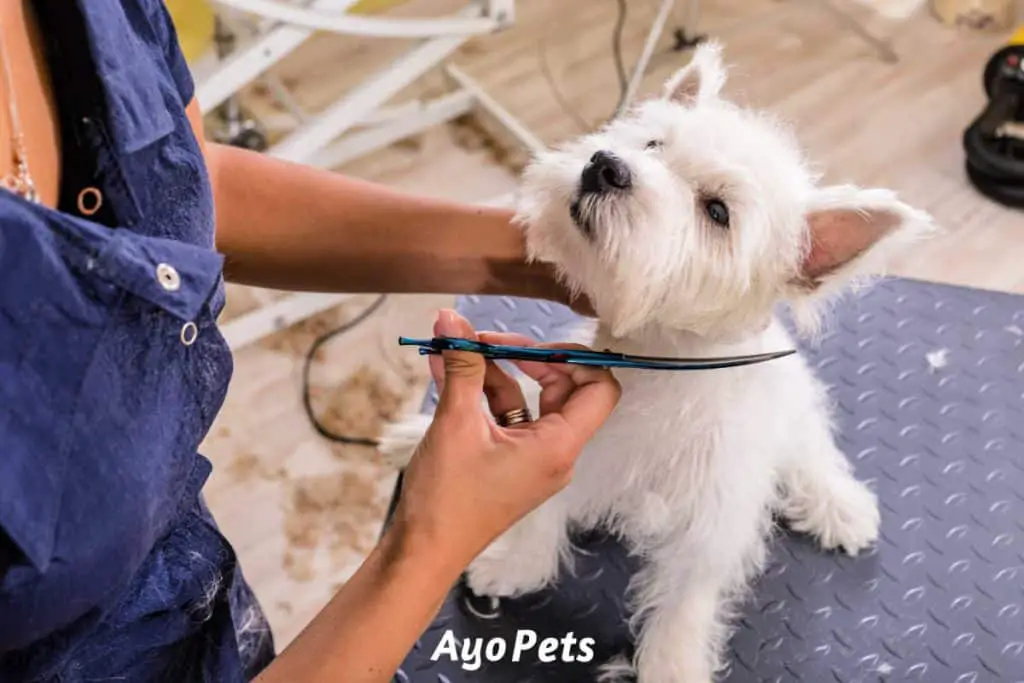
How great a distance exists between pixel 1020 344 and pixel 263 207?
3.11ft

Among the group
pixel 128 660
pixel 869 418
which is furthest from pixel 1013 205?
pixel 128 660

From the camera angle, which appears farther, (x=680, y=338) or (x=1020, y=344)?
(x=1020, y=344)

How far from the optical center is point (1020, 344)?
4.18ft

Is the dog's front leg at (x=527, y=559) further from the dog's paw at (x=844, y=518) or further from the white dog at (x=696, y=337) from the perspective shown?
the dog's paw at (x=844, y=518)

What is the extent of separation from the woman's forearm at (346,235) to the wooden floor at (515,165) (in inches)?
32.9

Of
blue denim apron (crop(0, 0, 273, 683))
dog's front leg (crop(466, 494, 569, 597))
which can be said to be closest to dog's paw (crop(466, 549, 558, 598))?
dog's front leg (crop(466, 494, 569, 597))

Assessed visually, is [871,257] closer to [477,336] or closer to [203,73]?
[477,336]

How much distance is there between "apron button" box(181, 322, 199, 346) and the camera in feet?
2.15

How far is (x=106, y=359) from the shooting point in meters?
0.60

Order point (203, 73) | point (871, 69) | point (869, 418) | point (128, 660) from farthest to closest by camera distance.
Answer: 1. point (871, 69)
2. point (203, 73)
3. point (869, 418)
4. point (128, 660)

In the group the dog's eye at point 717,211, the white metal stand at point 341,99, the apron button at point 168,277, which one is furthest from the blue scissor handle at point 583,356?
the white metal stand at point 341,99

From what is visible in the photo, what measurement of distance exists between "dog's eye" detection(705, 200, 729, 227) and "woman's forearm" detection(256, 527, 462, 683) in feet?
1.26

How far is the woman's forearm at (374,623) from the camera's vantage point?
0.75 m

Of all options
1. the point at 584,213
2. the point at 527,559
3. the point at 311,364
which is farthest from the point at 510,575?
the point at 311,364
